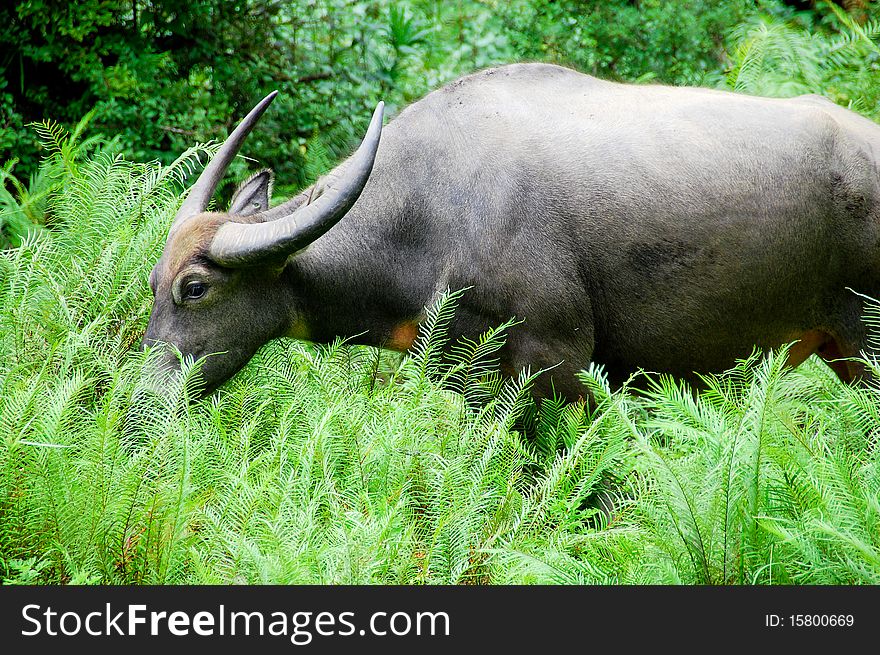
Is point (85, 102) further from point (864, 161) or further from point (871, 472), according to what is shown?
point (871, 472)

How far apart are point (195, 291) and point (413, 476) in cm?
149

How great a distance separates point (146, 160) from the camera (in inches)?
358

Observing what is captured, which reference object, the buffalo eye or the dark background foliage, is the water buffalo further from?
the dark background foliage

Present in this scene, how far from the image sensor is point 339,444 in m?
4.98

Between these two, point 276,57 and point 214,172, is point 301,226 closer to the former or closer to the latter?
point 214,172

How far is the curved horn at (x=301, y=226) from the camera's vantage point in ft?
15.9

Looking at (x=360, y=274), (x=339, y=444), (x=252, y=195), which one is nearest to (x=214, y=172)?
(x=252, y=195)

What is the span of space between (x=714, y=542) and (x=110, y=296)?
423 centimetres

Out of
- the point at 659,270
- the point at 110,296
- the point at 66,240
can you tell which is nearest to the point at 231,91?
the point at 66,240

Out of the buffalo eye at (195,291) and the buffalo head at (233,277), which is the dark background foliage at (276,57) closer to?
the buffalo head at (233,277)

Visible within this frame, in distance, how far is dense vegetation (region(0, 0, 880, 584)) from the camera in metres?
3.79

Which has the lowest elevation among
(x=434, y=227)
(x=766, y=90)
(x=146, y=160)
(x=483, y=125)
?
(x=146, y=160)

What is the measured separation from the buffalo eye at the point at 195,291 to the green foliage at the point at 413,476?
1.49ft

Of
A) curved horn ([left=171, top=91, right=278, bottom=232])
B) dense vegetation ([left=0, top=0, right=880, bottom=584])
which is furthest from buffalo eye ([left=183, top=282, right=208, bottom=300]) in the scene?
curved horn ([left=171, top=91, right=278, bottom=232])
